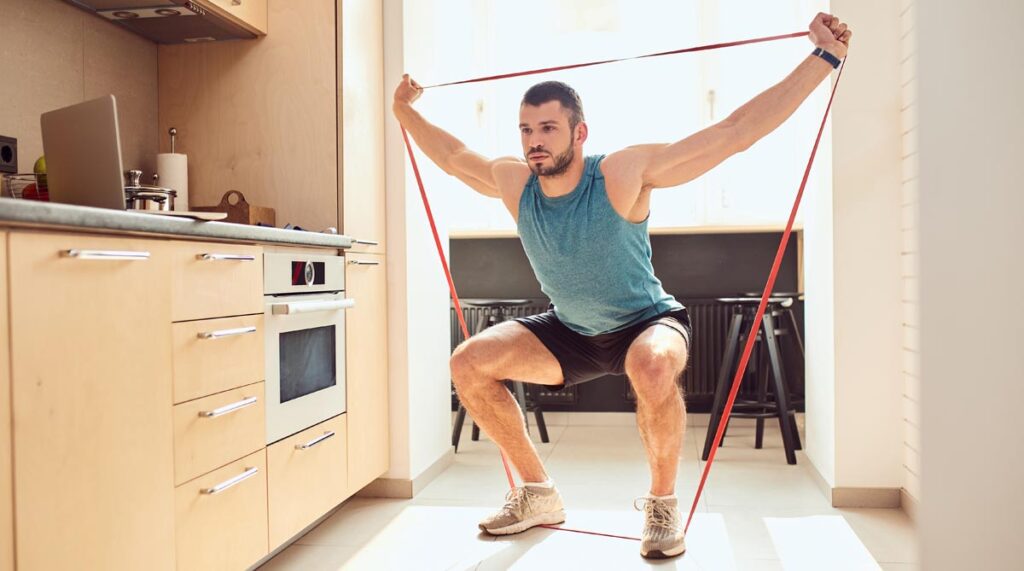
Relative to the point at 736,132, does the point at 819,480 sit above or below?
below

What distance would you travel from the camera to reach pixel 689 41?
456 centimetres

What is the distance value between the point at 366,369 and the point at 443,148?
2.66 feet

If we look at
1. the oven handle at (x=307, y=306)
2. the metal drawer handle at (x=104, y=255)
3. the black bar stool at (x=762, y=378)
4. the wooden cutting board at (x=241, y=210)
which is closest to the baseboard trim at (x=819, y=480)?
the black bar stool at (x=762, y=378)

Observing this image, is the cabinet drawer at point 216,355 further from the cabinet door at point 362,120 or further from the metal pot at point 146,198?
the cabinet door at point 362,120

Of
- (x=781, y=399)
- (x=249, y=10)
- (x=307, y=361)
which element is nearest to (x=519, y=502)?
(x=307, y=361)

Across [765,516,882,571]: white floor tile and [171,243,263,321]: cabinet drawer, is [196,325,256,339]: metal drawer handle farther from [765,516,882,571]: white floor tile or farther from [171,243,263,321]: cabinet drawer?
[765,516,882,571]: white floor tile

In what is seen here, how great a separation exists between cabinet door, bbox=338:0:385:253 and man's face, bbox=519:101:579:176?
658mm

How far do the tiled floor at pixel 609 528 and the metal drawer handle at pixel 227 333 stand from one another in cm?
69

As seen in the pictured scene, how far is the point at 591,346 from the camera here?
2682mm

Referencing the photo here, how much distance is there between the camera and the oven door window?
2398 millimetres

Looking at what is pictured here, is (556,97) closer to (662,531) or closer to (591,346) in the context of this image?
(591,346)

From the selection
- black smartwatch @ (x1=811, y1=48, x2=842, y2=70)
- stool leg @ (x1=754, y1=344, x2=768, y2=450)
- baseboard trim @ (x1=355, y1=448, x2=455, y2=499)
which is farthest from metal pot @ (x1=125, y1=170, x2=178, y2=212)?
stool leg @ (x1=754, y1=344, x2=768, y2=450)

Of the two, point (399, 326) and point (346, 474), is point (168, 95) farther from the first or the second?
point (346, 474)

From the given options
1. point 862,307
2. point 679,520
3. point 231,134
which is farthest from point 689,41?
point 679,520
